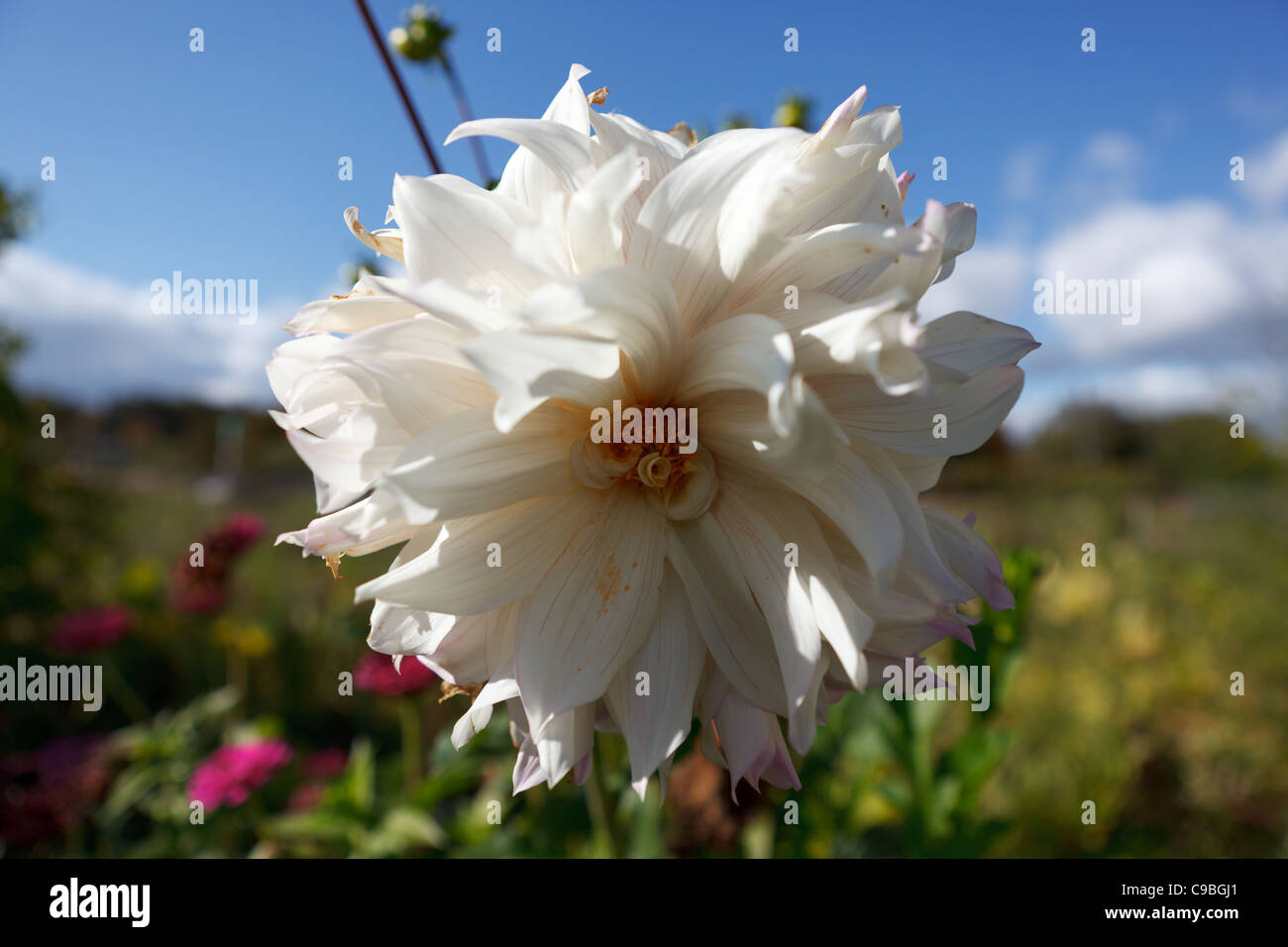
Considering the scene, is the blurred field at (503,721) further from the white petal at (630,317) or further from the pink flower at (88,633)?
the white petal at (630,317)

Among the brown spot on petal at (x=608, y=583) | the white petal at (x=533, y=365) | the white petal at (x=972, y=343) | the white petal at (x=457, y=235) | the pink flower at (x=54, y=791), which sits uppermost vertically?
the white petal at (x=457, y=235)

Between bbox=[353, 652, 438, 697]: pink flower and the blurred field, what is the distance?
0.19ft

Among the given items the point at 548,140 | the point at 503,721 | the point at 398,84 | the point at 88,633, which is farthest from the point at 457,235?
the point at 88,633

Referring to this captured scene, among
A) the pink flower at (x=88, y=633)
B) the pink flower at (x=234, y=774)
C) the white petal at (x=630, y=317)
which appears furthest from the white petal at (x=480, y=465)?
the pink flower at (x=88, y=633)

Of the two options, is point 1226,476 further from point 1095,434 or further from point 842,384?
point 1095,434

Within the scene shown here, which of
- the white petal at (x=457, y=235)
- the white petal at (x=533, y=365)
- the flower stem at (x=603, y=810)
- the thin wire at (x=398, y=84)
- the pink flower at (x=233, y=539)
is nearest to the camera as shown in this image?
the white petal at (x=533, y=365)

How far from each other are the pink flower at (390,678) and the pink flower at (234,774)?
1.01 feet

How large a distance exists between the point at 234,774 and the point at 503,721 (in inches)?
41.9

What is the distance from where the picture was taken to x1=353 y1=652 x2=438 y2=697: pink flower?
6.46 feet

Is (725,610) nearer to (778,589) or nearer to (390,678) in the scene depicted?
(778,589)

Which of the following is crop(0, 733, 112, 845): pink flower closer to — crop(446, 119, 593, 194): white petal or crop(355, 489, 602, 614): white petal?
crop(355, 489, 602, 614): white petal

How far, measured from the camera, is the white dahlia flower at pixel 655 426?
755mm

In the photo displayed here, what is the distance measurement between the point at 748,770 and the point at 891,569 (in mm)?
308
